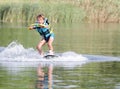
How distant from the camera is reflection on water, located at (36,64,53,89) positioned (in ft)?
43.4

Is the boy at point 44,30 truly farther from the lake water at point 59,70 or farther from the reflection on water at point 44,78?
the reflection on water at point 44,78

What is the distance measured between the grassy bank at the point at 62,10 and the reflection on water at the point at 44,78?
28.8 meters

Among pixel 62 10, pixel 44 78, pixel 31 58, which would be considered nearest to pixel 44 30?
pixel 31 58

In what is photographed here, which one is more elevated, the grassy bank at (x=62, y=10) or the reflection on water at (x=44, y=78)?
the grassy bank at (x=62, y=10)

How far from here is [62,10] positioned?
154ft

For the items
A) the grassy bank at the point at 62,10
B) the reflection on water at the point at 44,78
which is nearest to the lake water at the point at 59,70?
the reflection on water at the point at 44,78

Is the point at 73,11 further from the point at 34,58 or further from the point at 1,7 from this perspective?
the point at 34,58

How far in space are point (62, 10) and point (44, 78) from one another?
32483mm

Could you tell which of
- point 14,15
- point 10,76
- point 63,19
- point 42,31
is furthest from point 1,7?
point 10,76

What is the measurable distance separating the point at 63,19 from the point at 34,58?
27480 mm

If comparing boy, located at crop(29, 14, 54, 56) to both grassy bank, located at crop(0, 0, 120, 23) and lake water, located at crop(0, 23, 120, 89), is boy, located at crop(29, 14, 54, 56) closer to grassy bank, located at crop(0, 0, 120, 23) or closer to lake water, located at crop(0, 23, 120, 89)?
lake water, located at crop(0, 23, 120, 89)

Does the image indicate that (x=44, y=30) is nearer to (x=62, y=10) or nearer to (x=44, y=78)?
(x=44, y=78)

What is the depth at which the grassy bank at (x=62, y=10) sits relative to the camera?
46438 mm

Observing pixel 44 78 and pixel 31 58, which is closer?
pixel 44 78
